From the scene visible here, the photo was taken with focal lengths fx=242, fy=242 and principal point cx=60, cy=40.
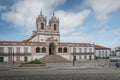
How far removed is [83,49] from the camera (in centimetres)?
7756

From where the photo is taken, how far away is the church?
6950 centimetres

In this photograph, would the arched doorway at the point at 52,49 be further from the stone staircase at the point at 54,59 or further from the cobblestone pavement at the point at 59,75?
the cobblestone pavement at the point at 59,75

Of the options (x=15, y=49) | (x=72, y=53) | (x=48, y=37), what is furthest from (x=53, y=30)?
(x=15, y=49)

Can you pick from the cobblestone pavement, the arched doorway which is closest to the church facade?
the arched doorway

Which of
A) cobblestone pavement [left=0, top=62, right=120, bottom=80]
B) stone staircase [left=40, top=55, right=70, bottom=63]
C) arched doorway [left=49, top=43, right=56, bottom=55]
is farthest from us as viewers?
arched doorway [left=49, top=43, right=56, bottom=55]

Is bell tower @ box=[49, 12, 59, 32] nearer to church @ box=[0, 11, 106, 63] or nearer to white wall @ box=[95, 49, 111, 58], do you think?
church @ box=[0, 11, 106, 63]

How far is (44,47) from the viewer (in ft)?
240

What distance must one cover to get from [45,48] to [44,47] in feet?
1.40

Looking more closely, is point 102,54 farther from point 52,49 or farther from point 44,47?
point 44,47

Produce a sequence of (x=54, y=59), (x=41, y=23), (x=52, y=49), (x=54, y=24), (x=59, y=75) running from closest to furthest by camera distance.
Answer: (x=59, y=75) < (x=54, y=59) < (x=52, y=49) < (x=41, y=23) < (x=54, y=24)

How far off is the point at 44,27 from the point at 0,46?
15277mm

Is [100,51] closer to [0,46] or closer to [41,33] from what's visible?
[41,33]

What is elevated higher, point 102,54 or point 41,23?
point 41,23

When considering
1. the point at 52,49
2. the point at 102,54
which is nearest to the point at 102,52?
the point at 102,54
